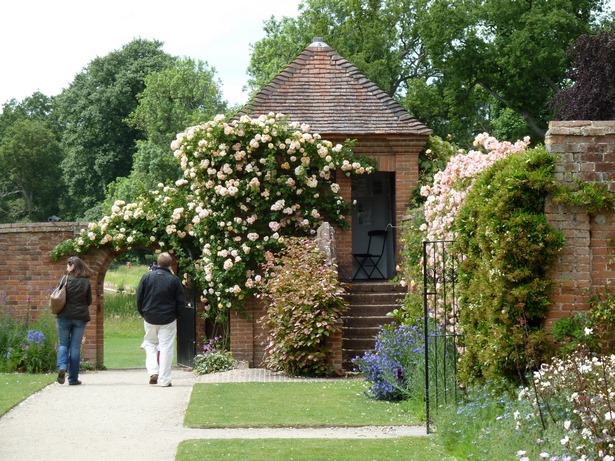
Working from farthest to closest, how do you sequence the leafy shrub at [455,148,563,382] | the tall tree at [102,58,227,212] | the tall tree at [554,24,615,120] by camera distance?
1. the tall tree at [102,58,227,212]
2. the tall tree at [554,24,615,120]
3. the leafy shrub at [455,148,563,382]

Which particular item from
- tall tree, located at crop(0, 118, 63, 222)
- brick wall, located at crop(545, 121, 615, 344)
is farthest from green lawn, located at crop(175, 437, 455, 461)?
tall tree, located at crop(0, 118, 63, 222)

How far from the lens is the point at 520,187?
10031 mm

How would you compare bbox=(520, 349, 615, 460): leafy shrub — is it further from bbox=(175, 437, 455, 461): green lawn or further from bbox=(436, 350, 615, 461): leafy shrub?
bbox=(175, 437, 455, 461): green lawn

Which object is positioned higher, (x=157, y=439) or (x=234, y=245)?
(x=234, y=245)

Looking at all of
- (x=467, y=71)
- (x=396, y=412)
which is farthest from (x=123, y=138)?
(x=396, y=412)

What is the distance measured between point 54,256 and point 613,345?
480 inches

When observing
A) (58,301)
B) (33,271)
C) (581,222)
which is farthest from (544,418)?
(33,271)

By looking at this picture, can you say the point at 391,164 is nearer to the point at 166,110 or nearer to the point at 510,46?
the point at 510,46

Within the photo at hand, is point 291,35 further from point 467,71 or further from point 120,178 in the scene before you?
point 120,178

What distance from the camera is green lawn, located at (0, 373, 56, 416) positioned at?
1323 centimetres

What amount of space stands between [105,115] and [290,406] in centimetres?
4444

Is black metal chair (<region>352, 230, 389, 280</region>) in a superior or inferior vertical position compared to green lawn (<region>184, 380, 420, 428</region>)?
superior

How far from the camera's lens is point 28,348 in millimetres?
18047

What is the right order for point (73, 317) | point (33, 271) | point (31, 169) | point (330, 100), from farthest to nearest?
point (31, 169)
point (330, 100)
point (33, 271)
point (73, 317)
